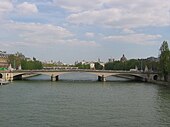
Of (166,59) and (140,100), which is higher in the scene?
(166,59)

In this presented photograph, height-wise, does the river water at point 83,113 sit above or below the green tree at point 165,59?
below

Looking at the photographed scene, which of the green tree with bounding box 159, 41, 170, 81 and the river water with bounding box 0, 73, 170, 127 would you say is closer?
the river water with bounding box 0, 73, 170, 127

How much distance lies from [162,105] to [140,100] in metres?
3.49

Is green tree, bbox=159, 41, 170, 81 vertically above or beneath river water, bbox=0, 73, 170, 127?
above

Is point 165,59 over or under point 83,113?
over

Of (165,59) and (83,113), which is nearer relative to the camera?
(83,113)

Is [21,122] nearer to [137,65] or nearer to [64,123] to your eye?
[64,123]

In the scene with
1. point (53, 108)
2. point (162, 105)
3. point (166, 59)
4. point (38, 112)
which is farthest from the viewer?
point (166, 59)

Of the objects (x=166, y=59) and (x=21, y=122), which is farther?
Answer: (x=166, y=59)

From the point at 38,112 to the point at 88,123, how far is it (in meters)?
4.85

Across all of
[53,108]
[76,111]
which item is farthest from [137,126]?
[53,108]

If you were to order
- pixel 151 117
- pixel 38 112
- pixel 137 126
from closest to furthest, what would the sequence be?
1. pixel 137 126
2. pixel 151 117
3. pixel 38 112

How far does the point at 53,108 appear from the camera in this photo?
A: 1027 inches

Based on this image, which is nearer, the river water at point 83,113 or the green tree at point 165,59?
the river water at point 83,113
